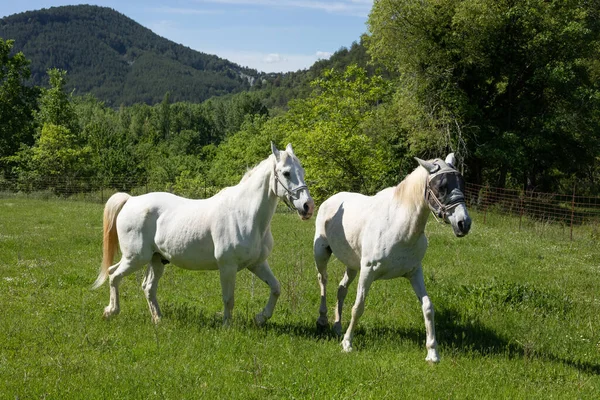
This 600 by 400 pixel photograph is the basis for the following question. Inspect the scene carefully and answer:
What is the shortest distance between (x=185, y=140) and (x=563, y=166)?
Result: 9023 cm

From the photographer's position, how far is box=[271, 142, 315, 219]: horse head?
6066 mm

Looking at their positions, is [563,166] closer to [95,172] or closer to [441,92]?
[441,92]

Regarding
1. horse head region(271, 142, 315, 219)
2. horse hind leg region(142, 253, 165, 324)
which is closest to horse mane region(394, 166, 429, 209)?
horse head region(271, 142, 315, 219)

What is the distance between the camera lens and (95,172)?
167 feet

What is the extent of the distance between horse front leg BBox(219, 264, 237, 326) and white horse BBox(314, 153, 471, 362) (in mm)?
1581

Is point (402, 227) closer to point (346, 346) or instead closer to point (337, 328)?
point (346, 346)

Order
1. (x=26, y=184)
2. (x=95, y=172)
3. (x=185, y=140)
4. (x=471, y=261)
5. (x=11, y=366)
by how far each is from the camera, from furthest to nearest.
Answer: (x=185, y=140), (x=95, y=172), (x=26, y=184), (x=471, y=261), (x=11, y=366)

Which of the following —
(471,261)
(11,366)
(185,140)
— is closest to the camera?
(11,366)

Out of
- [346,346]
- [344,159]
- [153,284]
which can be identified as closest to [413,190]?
[346,346]

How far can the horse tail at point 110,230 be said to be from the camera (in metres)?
7.88

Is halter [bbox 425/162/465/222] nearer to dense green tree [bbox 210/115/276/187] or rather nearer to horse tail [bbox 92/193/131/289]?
horse tail [bbox 92/193/131/289]

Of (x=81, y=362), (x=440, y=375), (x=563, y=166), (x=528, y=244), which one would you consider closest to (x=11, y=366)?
(x=81, y=362)

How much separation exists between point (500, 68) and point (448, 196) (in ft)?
87.1

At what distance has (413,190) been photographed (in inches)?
239
